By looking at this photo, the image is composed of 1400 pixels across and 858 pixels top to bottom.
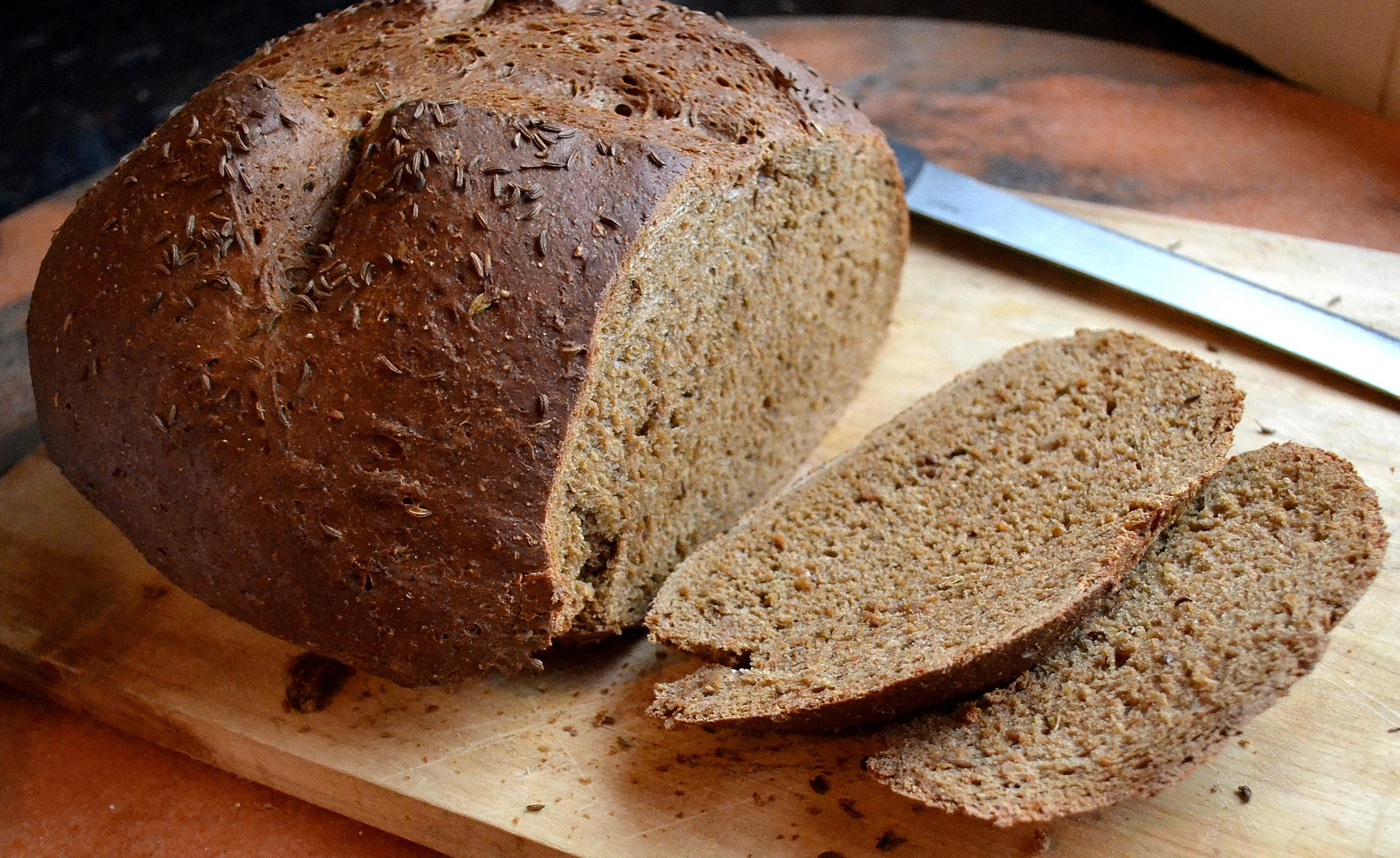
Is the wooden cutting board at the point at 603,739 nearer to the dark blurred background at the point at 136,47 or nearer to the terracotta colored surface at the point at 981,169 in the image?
the terracotta colored surface at the point at 981,169

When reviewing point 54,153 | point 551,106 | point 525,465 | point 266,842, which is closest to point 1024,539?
point 525,465

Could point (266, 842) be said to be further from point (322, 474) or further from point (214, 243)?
point (214, 243)

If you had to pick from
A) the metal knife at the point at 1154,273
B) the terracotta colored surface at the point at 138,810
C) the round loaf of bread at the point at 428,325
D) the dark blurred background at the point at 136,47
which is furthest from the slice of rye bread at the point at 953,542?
the dark blurred background at the point at 136,47

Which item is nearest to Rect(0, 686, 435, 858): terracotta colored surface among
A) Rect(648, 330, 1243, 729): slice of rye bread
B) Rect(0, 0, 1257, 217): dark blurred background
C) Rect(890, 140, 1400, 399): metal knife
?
Rect(648, 330, 1243, 729): slice of rye bread

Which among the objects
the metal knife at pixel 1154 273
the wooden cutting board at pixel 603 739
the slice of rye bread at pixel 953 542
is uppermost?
the metal knife at pixel 1154 273

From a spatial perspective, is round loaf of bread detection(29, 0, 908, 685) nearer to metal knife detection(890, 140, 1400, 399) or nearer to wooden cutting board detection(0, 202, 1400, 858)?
wooden cutting board detection(0, 202, 1400, 858)

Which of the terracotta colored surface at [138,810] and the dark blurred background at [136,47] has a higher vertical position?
the dark blurred background at [136,47]
